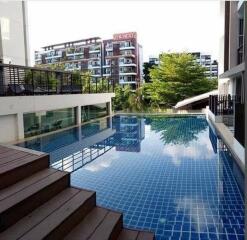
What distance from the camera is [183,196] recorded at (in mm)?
5770

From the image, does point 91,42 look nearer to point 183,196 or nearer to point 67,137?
point 67,137

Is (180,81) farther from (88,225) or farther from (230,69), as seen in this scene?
(88,225)

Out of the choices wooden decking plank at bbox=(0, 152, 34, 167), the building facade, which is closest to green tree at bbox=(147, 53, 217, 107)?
the building facade

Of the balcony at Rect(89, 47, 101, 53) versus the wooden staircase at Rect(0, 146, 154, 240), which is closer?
the wooden staircase at Rect(0, 146, 154, 240)

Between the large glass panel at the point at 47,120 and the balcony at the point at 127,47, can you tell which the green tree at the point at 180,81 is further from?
the balcony at the point at 127,47

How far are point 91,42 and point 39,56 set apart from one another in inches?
759

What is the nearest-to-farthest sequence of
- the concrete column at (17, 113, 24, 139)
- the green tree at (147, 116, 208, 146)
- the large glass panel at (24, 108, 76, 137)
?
the concrete column at (17, 113, 24, 139) < the green tree at (147, 116, 208, 146) < the large glass panel at (24, 108, 76, 137)

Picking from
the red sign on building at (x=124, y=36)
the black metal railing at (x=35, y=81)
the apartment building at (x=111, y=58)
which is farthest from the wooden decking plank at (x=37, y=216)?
the red sign on building at (x=124, y=36)

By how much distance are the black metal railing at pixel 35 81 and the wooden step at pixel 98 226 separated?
8.80m

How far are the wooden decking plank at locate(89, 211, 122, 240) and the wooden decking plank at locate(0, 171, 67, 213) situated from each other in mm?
861

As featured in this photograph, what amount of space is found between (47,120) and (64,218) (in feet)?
37.6

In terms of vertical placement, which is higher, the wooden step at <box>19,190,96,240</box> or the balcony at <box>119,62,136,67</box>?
the balcony at <box>119,62,136,67</box>

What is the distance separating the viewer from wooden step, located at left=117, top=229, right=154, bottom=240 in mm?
3548

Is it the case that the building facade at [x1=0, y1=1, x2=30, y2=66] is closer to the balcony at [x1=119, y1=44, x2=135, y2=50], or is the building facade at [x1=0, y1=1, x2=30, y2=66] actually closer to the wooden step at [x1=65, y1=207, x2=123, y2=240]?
the wooden step at [x1=65, y1=207, x2=123, y2=240]
